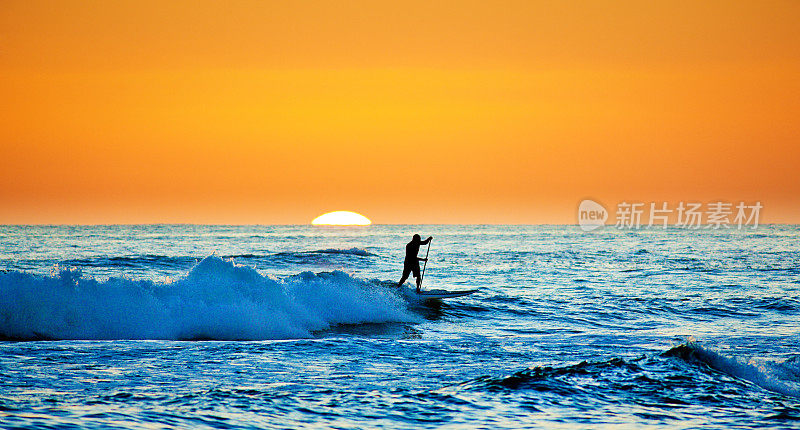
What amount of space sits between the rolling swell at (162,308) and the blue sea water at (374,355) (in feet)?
0.14

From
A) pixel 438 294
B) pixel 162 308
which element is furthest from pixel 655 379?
pixel 438 294

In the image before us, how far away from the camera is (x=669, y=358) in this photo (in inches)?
484

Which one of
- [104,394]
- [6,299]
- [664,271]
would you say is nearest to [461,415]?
[104,394]

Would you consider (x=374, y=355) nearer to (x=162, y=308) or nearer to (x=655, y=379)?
(x=655, y=379)

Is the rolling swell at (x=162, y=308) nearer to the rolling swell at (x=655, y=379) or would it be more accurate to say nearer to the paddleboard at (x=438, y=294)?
the paddleboard at (x=438, y=294)

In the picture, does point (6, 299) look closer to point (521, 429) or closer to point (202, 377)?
point (202, 377)

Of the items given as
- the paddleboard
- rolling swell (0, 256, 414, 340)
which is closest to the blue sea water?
rolling swell (0, 256, 414, 340)

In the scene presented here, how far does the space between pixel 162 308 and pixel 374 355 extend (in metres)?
5.77

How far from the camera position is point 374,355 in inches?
504

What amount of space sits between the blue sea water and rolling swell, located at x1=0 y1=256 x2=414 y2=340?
4 cm

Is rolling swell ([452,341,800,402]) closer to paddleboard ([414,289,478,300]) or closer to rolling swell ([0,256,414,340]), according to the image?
rolling swell ([0,256,414,340])

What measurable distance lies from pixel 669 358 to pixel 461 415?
5406mm

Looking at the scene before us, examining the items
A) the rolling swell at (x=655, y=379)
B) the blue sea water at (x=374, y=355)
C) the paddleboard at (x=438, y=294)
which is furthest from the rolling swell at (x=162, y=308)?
the rolling swell at (x=655, y=379)

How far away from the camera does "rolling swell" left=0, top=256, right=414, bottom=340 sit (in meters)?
14.9
